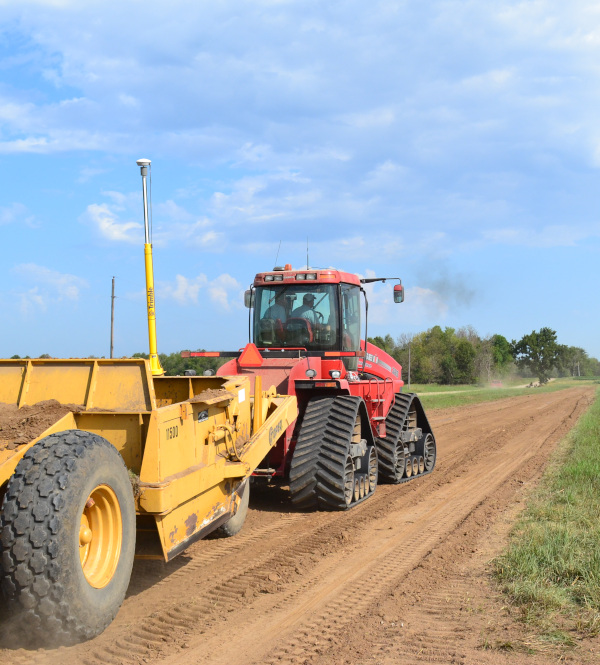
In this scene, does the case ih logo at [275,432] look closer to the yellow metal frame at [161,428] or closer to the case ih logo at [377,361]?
the yellow metal frame at [161,428]

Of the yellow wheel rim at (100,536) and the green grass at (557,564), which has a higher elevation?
the yellow wheel rim at (100,536)

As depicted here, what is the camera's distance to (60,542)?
3.66 meters

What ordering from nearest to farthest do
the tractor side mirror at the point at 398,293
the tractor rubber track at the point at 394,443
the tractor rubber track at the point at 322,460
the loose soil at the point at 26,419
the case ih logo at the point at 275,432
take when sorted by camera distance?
the loose soil at the point at 26,419, the case ih logo at the point at 275,432, the tractor rubber track at the point at 322,460, the tractor rubber track at the point at 394,443, the tractor side mirror at the point at 398,293

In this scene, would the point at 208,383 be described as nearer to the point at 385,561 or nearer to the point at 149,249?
the point at 385,561

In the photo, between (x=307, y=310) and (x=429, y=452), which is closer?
(x=307, y=310)

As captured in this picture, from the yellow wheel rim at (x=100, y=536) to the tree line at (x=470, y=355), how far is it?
200ft

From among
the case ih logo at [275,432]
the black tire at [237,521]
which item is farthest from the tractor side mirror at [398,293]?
the black tire at [237,521]

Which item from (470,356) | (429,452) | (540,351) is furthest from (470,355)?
(429,452)

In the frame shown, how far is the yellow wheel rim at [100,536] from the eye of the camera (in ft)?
13.6

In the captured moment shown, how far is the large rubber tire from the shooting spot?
141 inches

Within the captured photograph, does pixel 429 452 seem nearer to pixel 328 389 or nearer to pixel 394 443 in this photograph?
pixel 394 443

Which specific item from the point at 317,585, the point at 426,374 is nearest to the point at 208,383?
the point at 317,585

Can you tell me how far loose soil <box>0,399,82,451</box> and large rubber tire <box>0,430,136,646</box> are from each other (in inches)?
13.0

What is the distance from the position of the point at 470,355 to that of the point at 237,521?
7467 centimetres
